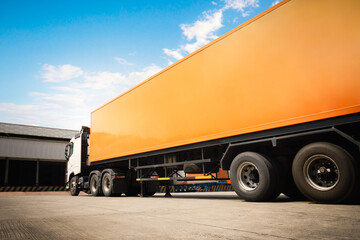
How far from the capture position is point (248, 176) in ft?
18.6

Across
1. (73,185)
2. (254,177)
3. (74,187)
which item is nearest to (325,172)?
(254,177)

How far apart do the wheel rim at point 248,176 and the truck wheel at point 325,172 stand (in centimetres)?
90

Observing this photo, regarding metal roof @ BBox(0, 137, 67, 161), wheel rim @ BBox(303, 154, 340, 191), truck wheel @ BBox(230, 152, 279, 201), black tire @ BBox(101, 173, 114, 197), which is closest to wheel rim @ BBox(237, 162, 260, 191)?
truck wheel @ BBox(230, 152, 279, 201)

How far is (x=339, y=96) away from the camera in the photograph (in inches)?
170

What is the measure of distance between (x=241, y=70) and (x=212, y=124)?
1393mm

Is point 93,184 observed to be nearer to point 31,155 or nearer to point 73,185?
point 73,185

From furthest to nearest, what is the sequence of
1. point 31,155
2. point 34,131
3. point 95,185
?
point 34,131 < point 31,155 < point 95,185

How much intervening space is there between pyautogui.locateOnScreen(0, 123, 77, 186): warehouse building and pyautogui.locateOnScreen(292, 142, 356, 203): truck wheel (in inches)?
1007

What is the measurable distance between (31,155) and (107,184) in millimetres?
17822

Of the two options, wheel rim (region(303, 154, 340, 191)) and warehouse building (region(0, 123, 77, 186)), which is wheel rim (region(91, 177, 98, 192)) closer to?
wheel rim (region(303, 154, 340, 191))

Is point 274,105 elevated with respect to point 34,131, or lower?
lower

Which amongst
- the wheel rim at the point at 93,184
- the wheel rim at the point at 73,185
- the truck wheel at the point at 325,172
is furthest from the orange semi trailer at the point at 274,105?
the wheel rim at the point at 73,185

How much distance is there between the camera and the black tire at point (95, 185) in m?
11.0

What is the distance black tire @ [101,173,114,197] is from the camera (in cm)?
1024
